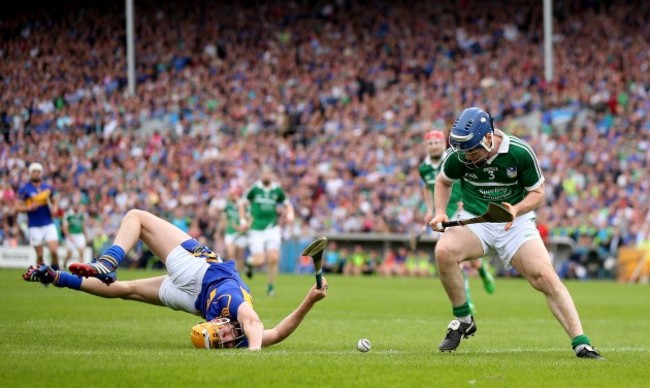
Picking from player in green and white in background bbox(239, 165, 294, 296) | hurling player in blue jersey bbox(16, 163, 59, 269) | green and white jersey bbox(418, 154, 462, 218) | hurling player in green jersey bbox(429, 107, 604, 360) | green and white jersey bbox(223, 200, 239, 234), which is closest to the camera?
hurling player in green jersey bbox(429, 107, 604, 360)

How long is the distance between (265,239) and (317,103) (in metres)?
18.3

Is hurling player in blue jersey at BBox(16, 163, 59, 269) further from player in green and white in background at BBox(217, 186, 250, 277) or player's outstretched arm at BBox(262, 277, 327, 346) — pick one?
player's outstretched arm at BBox(262, 277, 327, 346)

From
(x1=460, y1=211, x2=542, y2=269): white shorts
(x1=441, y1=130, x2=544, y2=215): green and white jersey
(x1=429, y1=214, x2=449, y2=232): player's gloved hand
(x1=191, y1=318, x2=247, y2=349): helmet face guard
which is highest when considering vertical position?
(x1=441, y1=130, x2=544, y2=215): green and white jersey

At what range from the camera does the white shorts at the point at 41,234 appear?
81.7ft

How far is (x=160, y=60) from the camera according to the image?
1697 inches

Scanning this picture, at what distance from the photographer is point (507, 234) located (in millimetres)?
11008

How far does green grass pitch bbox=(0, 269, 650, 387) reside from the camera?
8695mm

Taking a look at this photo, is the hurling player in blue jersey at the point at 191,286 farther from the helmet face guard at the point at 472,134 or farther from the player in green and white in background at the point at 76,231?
the player in green and white in background at the point at 76,231


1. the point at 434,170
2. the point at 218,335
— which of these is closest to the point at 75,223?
the point at 434,170

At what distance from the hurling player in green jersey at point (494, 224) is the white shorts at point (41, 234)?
15224mm

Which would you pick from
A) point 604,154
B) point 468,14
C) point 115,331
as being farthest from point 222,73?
point 115,331

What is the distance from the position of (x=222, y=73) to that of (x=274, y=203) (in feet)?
65.7

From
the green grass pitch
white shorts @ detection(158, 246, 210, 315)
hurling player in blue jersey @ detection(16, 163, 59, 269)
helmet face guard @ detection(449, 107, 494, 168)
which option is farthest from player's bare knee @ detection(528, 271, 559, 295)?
hurling player in blue jersey @ detection(16, 163, 59, 269)

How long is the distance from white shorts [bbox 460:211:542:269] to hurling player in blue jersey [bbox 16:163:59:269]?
1493 cm
